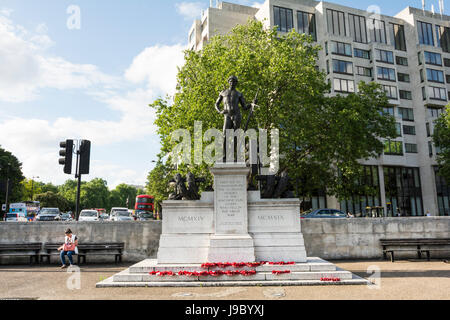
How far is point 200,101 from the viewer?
64.9 feet

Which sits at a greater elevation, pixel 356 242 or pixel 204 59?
pixel 204 59

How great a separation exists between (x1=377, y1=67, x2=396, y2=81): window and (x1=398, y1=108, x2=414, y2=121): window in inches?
196

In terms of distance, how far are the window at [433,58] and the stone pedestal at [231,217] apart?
164 feet

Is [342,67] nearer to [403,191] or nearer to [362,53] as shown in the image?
[362,53]

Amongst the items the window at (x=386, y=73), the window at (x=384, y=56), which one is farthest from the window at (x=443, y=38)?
the window at (x=386, y=73)

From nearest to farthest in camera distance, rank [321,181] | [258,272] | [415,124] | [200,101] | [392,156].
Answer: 1. [258,272]
2. [200,101]
3. [321,181]
4. [392,156]
5. [415,124]

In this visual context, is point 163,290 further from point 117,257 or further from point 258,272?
point 117,257

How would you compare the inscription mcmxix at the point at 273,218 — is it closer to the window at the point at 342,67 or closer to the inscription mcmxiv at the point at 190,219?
the inscription mcmxiv at the point at 190,219

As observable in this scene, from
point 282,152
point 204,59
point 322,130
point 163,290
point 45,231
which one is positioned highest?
point 204,59

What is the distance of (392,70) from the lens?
46.5 metres

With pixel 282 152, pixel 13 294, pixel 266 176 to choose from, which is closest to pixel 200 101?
pixel 282 152

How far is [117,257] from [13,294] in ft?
19.6

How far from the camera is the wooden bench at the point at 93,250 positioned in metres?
12.7

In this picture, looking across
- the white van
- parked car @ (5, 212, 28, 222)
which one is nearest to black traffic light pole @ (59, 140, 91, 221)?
parked car @ (5, 212, 28, 222)
